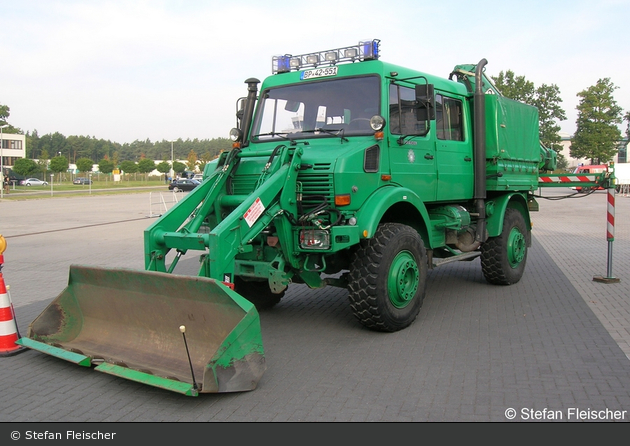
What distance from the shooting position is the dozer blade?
4391mm

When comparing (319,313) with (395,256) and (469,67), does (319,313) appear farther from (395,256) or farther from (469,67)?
(469,67)

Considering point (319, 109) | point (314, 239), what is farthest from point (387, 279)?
point (319, 109)

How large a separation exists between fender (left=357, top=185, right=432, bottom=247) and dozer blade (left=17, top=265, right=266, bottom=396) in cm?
166

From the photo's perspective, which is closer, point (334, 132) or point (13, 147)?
point (334, 132)

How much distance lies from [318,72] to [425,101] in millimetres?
1386

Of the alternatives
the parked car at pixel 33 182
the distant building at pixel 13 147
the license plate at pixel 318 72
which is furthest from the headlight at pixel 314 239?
the distant building at pixel 13 147

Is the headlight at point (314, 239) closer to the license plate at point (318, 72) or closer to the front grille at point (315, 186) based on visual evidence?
the front grille at point (315, 186)

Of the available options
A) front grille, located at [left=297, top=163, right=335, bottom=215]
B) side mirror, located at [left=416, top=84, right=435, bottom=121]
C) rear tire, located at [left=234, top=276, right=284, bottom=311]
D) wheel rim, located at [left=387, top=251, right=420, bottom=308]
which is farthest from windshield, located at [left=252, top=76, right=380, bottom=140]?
rear tire, located at [left=234, top=276, right=284, bottom=311]

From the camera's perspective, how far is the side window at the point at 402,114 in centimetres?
634

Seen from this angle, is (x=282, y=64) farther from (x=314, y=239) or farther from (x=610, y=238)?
(x=610, y=238)

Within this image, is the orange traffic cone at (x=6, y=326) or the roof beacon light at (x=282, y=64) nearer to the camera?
the orange traffic cone at (x=6, y=326)

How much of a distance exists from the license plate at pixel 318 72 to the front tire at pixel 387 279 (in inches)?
76.3

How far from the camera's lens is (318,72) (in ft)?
22.2
